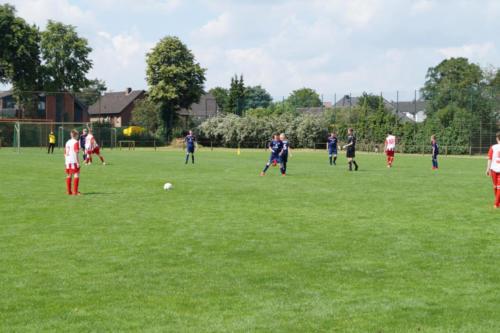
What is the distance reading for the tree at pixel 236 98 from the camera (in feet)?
256

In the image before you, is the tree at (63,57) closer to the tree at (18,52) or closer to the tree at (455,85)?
the tree at (18,52)

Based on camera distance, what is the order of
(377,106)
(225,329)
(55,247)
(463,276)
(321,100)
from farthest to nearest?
1. (321,100)
2. (377,106)
3. (55,247)
4. (463,276)
5. (225,329)

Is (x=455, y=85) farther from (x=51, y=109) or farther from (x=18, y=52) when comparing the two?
(x=18, y=52)

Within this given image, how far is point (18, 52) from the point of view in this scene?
237ft

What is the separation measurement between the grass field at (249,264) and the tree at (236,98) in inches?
2414

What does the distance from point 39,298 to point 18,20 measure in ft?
241

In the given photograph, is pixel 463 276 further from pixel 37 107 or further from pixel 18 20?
pixel 18 20

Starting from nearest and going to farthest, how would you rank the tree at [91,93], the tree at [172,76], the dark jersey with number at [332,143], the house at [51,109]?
the dark jersey with number at [332,143] → the house at [51,109] → the tree at [172,76] → the tree at [91,93]

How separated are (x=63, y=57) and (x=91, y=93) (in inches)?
230

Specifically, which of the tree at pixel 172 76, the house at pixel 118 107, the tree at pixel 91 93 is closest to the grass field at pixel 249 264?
the tree at pixel 172 76

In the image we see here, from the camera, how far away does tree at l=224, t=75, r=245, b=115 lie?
7812 cm

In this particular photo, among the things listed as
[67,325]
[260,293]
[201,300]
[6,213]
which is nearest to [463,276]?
[260,293]

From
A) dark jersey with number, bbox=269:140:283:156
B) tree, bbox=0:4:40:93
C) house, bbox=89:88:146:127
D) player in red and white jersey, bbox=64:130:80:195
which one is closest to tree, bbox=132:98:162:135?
tree, bbox=0:4:40:93

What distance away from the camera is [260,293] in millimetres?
7145
